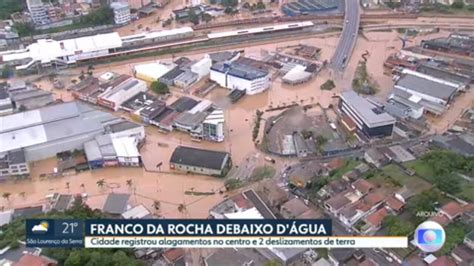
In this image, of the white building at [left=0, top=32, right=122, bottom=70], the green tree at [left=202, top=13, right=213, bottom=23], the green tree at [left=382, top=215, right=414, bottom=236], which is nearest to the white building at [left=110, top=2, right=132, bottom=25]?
the white building at [left=0, top=32, right=122, bottom=70]

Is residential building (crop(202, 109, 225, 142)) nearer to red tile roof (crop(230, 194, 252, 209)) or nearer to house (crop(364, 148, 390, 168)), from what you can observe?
red tile roof (crop(230, 194, 252, 209))

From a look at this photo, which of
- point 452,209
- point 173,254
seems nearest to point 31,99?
point 173,254

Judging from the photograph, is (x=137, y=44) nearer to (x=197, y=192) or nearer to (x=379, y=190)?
(x=197, y=192)

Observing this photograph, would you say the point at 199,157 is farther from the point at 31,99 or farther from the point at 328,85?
the point at 31,99

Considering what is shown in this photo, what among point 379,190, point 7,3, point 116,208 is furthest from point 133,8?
point 379,190

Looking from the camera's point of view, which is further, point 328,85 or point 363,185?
point 328,85
